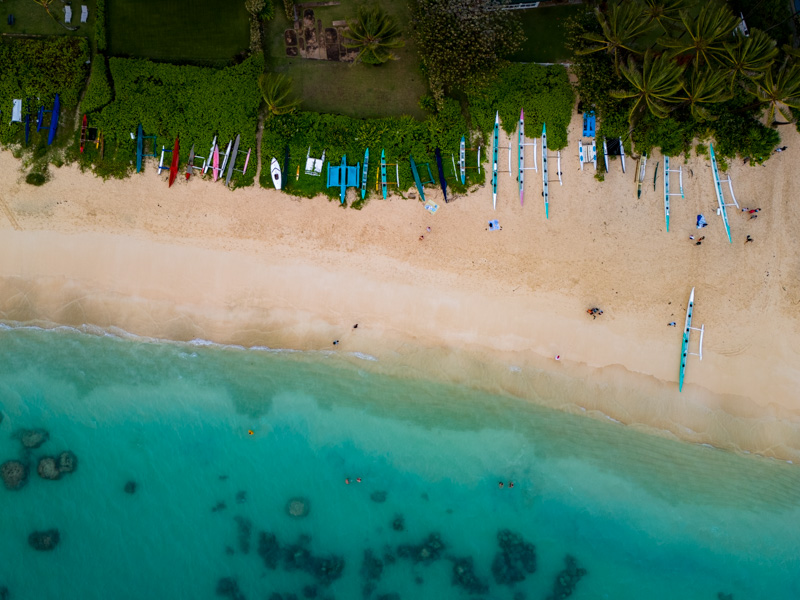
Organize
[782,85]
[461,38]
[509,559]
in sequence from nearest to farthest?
[782,85] → [461,38] → [509,559]

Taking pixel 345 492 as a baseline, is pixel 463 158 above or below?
above

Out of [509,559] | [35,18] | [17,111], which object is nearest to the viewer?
[17,111]

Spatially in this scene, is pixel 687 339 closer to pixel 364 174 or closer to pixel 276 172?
pixel 364 174

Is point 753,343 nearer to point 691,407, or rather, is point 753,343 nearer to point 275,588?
point 691,407

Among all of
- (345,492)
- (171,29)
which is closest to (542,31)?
(171,29)

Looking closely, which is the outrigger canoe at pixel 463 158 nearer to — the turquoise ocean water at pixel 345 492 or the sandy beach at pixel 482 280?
the sandy beach at pixel 482 280

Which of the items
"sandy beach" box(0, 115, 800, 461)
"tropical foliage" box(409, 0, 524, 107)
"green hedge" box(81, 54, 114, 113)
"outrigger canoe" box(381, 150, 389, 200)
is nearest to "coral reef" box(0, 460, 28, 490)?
"sandy beach" box(0, 115, 800, 461)
